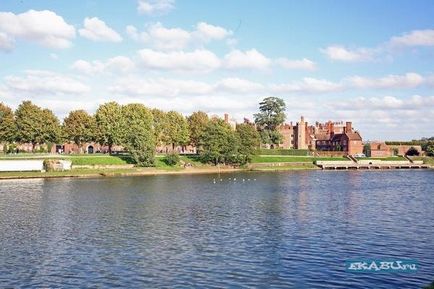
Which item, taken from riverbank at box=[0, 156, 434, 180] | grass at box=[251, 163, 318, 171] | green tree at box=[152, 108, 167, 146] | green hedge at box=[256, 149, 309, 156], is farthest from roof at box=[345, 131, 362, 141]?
green tree at box=[152, 108, 167, 146]

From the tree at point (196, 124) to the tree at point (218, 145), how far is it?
50.1ft

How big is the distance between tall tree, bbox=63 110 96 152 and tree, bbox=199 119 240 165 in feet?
104

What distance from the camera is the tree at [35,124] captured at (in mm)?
132875

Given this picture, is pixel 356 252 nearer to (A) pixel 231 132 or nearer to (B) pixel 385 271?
(B) pixel 385 271

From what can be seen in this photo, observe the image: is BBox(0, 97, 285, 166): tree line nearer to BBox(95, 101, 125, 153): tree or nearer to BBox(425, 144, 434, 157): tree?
BBox(95, 101, 125, 153): tree

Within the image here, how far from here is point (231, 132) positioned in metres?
145

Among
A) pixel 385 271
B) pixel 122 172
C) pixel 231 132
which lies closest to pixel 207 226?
pixel 385 271

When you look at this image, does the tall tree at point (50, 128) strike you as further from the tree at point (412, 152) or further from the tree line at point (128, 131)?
the tree at point (412, 152)

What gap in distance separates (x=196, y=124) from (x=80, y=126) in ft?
131

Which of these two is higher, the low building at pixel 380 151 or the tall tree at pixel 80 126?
the tall tree at pixel 80 126

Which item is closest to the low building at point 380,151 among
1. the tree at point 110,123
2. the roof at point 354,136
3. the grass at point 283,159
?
the roof at point 354,136

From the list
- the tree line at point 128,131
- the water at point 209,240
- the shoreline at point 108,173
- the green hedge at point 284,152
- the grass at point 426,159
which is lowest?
the water at point 209,240

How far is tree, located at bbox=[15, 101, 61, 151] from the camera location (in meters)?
133

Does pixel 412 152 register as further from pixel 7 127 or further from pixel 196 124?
pixel 7 127
